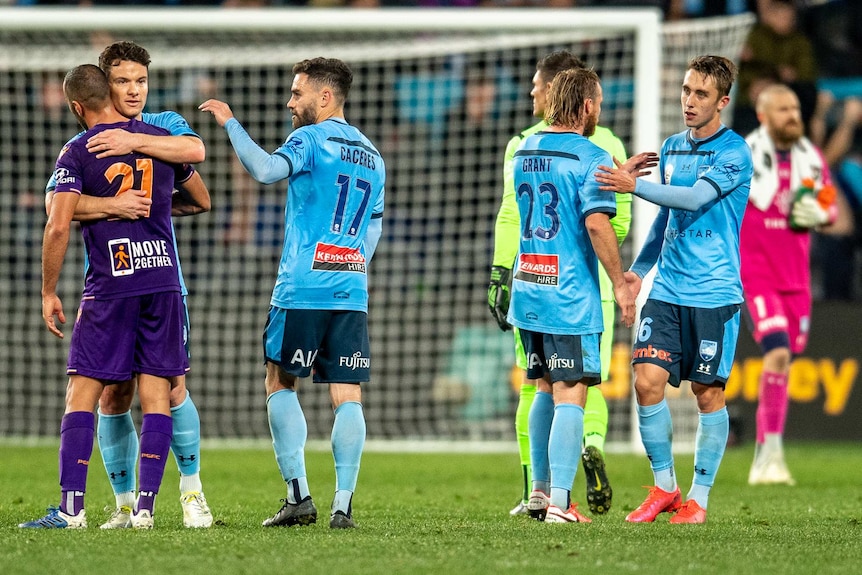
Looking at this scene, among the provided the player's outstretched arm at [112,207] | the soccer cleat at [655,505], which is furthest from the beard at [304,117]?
the soccer cleat at [655,505]

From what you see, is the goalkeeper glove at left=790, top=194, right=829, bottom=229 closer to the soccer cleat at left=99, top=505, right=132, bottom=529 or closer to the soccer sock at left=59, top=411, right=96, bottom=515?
the soccer cleat at left=99, top=505, right=132, bottom=529

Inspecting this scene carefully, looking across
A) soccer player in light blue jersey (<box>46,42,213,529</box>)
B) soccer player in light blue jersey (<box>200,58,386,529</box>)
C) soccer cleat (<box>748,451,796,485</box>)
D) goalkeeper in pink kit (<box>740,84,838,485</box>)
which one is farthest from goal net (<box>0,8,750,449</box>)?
soccer player in light blue jersey (<box>46,42,213,529</box>)

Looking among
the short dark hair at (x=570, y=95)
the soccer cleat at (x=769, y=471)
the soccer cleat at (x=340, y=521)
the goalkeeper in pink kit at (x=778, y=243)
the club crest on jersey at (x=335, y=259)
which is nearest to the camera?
the soccer cleat at (x=340, y=521)

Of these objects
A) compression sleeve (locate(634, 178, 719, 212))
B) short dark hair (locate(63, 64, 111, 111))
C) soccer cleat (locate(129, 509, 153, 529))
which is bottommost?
soccer cleat (locate(129, 509, 153, 529))

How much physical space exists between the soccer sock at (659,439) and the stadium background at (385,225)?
4949mm

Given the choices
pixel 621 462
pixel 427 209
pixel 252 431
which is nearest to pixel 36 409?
pixel 252 431

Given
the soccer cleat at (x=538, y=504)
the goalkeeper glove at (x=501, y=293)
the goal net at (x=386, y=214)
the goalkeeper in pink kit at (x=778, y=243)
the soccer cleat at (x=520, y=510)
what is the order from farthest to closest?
the goal net at (x=386, y=214) < the goalkeeper in pink kit at (x=778, y=243) < the goalkeeper glove at (x=501, y=293) < the soccer cleat at (x=520, y=510) < the soccer cleat at (x=538, y=504)

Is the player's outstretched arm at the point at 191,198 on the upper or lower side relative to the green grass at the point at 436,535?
upper

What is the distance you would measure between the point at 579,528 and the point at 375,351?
629cm

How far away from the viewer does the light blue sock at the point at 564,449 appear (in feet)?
18.5

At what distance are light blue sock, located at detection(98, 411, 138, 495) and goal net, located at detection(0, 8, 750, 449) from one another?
552 cm

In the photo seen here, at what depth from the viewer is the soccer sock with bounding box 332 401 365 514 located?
5.46m

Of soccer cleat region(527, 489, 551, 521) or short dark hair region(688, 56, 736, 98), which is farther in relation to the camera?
soccer cleat region(527, 489, 551, 521)

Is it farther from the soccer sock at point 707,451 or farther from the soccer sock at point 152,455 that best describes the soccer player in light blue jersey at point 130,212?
the soccer sock at point 707,451
